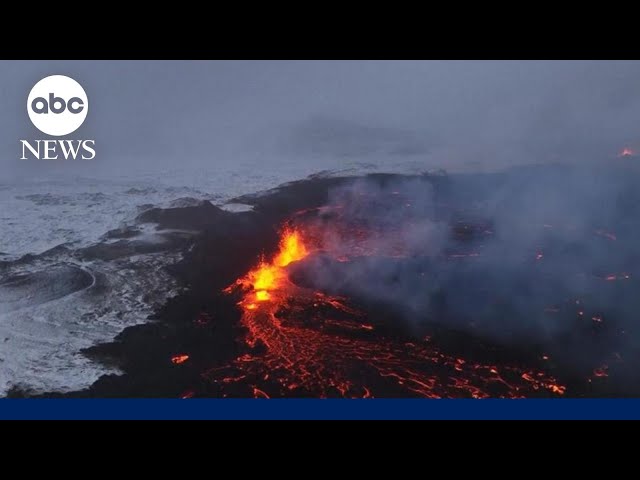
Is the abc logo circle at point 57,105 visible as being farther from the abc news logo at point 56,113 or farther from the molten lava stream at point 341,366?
the molten lava stream at point 341,366

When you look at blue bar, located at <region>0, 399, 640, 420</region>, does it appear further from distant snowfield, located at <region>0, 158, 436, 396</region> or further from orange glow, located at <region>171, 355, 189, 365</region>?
orange glow, located at <region>171, 355, 189, 365</region>

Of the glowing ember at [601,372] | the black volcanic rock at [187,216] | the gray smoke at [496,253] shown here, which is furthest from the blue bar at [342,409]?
the black volcanic rock at [187,216]

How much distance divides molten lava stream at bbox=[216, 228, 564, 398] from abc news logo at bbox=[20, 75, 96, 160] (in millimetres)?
3053

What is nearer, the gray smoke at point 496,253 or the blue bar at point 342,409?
the blue bar at point 342,409

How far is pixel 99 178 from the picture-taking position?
7035 mm

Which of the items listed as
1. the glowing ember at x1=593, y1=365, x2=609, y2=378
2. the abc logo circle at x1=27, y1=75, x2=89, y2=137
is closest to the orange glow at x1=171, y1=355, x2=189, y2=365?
the abc logo circle at x1=27, y1=75, x2=89, y2=137

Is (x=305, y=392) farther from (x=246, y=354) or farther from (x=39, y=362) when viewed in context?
(x=39, y=362)

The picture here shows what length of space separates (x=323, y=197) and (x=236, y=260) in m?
1.97

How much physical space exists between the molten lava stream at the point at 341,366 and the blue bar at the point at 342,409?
0.18 meters

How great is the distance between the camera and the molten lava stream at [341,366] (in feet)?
17.0

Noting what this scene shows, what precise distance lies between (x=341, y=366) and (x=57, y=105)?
4844 millimetres

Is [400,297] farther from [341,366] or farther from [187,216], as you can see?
[187,216]

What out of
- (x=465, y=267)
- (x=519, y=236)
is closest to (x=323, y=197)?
(x=465, y=267)

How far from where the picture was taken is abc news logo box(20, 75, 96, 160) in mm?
6012
